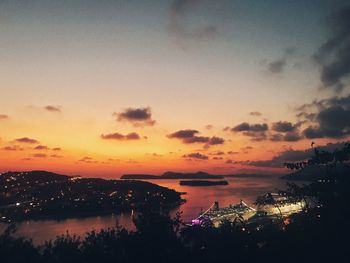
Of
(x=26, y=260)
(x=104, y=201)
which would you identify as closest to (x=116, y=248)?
(x=26, y=260)

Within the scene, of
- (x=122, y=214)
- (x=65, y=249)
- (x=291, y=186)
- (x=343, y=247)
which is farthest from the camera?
(x=122, y=214)

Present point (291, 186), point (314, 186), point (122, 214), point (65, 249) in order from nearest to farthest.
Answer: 1. point (65, 249)
2. point (314, 186)
3. point (291, 186)
4. point (122, 214)

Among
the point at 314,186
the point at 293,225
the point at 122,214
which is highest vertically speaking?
the point at 314,186

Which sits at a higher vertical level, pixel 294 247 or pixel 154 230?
pixel 154 230

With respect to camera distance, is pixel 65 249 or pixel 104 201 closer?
pixel 65 249

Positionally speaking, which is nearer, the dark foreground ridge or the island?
the dark foreground ridge

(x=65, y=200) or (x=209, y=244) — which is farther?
(x=65, y=200)

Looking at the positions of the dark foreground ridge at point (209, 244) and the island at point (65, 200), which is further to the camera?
the island at point (65, 200)

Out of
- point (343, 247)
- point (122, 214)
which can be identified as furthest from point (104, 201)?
point (343, 247)

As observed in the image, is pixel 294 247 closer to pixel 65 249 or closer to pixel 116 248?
pixel 116 248
